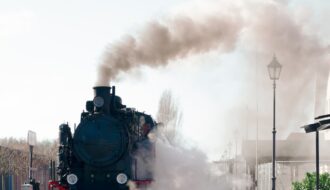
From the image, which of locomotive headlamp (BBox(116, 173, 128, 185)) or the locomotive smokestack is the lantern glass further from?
locomotive headlamp (BBox(116, 173, 128, 185))

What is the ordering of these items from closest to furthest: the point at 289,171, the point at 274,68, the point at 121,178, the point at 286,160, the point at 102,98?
the point at 121,178, the point at 102,98, the point at 274,68, the point at 289,171, the point at 286,160

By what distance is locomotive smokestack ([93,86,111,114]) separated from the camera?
18484mm

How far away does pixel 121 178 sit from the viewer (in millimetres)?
17891

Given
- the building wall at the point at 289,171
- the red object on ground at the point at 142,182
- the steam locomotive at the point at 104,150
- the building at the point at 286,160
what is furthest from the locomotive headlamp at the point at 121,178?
the building wall at the point at 289,171

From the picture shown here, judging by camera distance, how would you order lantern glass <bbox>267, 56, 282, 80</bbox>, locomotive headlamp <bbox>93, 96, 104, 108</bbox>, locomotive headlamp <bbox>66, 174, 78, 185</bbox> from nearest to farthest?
locomotive headlamp <bbox>66, 174, 78, 185</bbox>
locomotive headlamp <bbox>93, 96, 104, 108</bbox>
lantern glass <bbox>267, 56, 282, 80</bbox>

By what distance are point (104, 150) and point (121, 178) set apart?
93 cm

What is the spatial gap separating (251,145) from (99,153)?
48605 millimetres

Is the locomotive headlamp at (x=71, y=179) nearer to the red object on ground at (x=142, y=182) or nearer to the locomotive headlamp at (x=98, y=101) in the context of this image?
the red object on ground at (x=142, y=182)

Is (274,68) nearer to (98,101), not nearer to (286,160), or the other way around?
(98,101)

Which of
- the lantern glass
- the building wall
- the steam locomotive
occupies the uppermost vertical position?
the lantern glass

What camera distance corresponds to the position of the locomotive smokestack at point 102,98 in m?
18.5

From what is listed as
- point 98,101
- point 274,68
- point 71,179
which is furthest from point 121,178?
point 274,68

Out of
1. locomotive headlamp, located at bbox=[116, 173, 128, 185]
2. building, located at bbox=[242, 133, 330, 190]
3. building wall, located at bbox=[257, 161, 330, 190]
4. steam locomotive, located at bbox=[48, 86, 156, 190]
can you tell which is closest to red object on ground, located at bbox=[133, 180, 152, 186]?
steam locomotive, located at bbox=[48, 86, 156, 190]

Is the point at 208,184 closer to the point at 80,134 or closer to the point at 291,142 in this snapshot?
the point at 80,134
